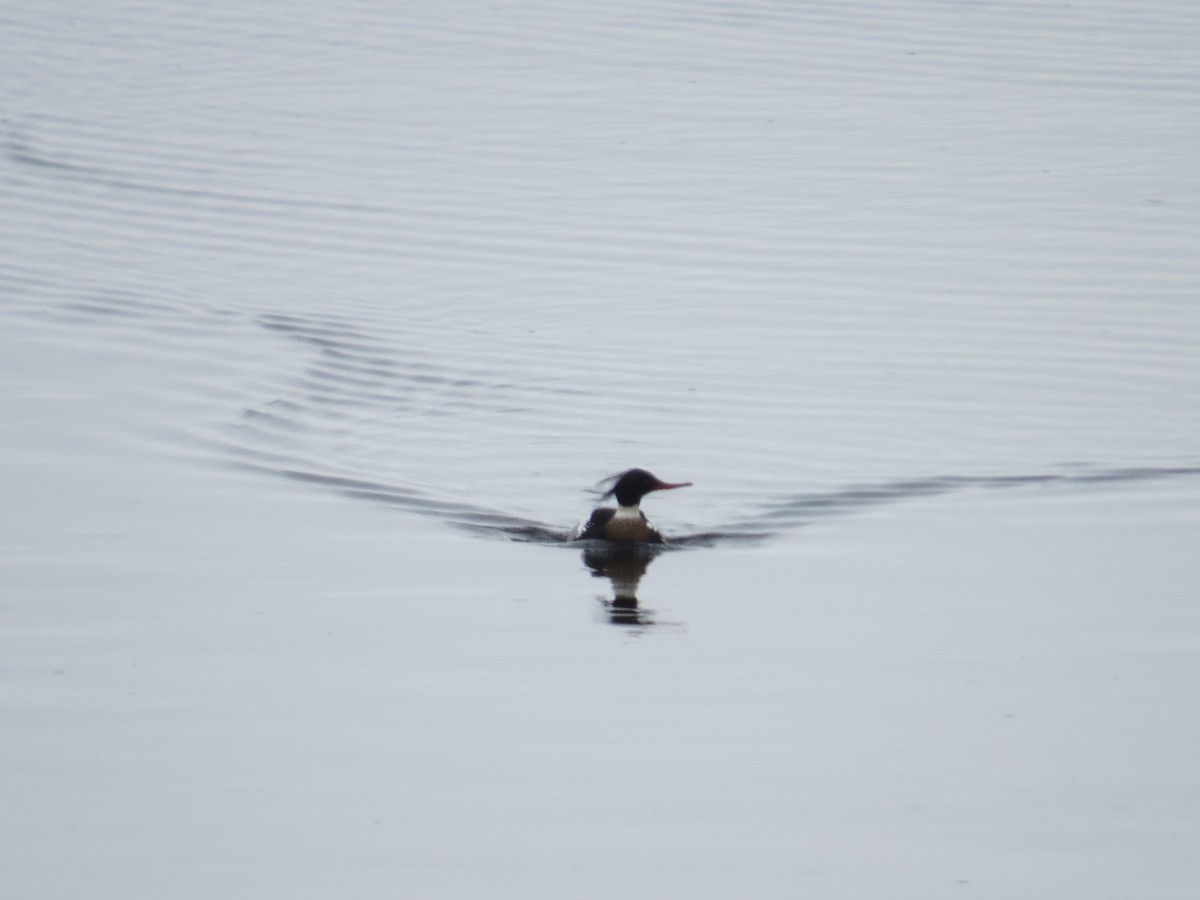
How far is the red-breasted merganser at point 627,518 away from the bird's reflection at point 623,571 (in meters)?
0.06

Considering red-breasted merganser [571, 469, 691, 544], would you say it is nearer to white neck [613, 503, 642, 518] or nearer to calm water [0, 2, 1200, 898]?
white neck [613, 503, 642, 518]

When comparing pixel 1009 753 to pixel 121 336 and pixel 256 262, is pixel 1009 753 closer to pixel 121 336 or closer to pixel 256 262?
pixel 121 336

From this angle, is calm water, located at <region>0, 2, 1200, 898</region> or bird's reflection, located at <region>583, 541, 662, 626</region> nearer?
calm water, located at <region>0, 2, 1200, 898</region>

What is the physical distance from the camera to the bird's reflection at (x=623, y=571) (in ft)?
35.4

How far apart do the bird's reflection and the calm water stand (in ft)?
0.18

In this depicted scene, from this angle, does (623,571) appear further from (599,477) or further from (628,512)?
(599,477)

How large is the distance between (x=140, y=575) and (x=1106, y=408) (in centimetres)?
720

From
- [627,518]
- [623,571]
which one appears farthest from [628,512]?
[623,571]

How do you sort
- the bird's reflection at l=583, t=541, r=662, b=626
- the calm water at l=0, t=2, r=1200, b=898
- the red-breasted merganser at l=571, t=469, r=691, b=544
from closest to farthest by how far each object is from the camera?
the calm water at l=0, t=2, r=1200, b=898 < the bird's reflection at l=583, t=541, r=662, b=626 < the red-breasted merganser at l=571, t=469, r=691, b=544

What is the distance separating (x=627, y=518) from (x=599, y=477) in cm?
150

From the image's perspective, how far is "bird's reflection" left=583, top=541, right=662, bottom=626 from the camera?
35.4 ft

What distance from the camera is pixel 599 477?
13.9 meters

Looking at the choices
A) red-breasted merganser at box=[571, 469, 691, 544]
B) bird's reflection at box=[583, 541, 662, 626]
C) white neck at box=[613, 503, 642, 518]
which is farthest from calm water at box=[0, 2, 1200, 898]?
white neck at box=[613, 503, 642, 518]

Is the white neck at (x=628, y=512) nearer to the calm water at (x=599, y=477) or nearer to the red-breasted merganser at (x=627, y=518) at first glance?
the red-breasted merganser at (x=627, y=518)
